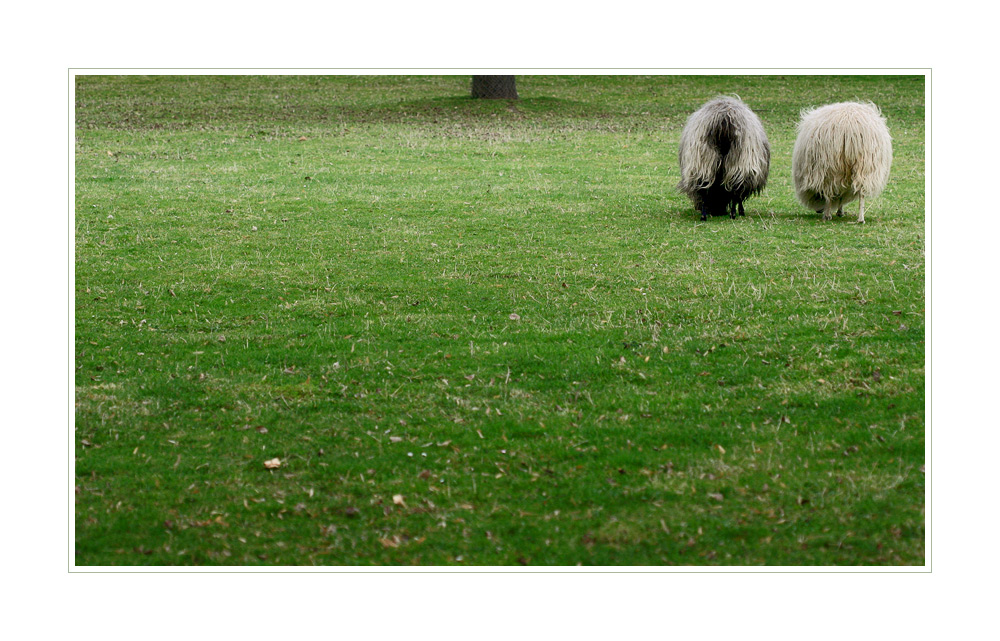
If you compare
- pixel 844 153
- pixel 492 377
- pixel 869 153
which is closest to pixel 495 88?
pixel 844 153

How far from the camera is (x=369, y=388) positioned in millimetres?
8562

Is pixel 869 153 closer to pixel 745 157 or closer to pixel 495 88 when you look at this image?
pixel 745 157

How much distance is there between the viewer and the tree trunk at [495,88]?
35.7 meters

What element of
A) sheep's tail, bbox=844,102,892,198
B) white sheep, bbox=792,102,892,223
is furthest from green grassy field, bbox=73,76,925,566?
sheep's tail, bbox=844,102,892,198

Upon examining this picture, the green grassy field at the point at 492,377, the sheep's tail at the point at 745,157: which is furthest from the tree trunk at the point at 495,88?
the sheep's tail at the point at 745,157

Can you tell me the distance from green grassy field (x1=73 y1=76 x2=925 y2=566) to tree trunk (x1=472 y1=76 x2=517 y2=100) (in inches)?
681

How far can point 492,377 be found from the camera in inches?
344

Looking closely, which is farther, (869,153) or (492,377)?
(869,153)

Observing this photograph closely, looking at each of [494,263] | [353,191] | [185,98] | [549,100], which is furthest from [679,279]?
[185,98]

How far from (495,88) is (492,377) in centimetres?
2873

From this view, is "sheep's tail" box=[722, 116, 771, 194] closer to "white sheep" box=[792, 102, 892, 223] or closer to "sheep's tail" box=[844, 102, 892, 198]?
"white sheep" box=[792, 102, 892, 223]

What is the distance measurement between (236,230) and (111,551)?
10.1 metres

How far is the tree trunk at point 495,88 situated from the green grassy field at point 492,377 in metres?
17.3

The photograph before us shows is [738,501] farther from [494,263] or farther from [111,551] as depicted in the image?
[494,263]
